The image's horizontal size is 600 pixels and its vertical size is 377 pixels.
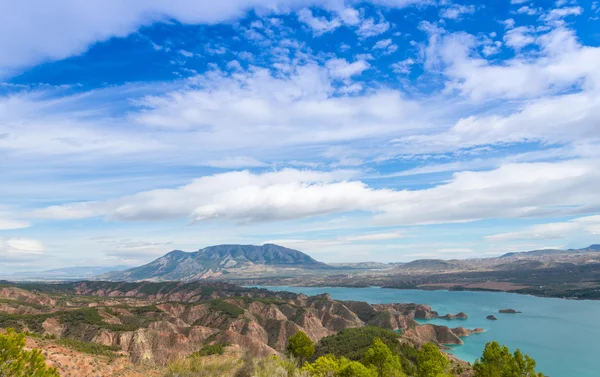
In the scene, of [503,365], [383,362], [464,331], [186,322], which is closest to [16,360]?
[383,362]

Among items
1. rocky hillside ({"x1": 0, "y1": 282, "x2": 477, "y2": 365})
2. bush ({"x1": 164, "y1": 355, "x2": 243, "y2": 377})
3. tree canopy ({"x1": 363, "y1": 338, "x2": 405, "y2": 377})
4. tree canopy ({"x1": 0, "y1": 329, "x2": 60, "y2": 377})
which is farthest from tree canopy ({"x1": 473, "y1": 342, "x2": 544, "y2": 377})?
tree canopy ({"x1": 0, "y1": 329, "x2": 60, "y2": 377})

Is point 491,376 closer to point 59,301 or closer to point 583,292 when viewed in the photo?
point 59,301

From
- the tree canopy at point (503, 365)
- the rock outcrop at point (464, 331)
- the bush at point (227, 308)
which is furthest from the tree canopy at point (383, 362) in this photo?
the rock outcrop at point (464, 331)

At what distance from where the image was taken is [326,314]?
135375 mm

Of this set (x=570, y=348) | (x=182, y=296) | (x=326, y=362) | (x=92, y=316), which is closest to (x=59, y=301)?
(x=92, y=316)

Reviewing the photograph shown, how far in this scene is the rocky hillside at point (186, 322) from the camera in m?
81.6

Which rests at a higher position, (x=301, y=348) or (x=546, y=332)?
(x=301, y=348)

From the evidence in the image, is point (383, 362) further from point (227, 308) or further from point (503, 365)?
Result: point (227, 308)

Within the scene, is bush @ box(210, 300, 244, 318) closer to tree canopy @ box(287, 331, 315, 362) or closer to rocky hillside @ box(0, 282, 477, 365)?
rocky hillside @ box(0, 282, 477, 365)

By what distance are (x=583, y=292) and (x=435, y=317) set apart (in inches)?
3710

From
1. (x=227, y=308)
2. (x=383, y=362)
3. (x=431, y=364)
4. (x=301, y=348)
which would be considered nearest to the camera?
(x=431, y=364)

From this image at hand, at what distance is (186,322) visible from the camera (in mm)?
116125

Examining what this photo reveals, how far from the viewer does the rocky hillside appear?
81625mm

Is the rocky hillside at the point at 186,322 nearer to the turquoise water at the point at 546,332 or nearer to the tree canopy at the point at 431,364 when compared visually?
the turquoise water at the point at 546,332
